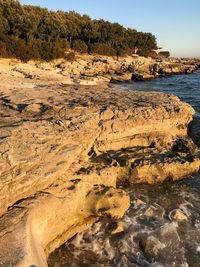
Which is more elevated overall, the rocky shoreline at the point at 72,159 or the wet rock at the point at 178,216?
the rocky shoreline at the point at 72,159

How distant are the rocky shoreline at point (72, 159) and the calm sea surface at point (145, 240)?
0.38m

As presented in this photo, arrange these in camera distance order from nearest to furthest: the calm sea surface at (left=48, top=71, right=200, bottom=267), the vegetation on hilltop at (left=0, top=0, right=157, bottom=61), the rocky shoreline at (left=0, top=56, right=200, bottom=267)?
the rocky shoreline at (left=0, top=56, right=200, bottom=267) < the calm sea surface at (left=48, top=71, right=200, bottom=267) < the vegetation on hilltop at (left=0, top=0, right=157, bottom=61)

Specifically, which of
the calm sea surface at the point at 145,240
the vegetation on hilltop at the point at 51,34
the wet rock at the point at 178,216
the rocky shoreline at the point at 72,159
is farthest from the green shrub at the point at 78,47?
the wet rock at the point at 178,216

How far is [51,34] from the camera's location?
117 feet

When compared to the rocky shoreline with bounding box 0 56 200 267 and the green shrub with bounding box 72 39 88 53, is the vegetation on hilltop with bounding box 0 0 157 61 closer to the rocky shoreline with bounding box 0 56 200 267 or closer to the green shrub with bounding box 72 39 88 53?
the green shrub with bounding box 72 39 88 53

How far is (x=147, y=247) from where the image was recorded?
13.5 feet

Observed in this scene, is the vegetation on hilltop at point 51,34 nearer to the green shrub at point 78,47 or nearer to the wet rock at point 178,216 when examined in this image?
the green shrub at point 78,47

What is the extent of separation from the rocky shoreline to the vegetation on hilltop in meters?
22.7

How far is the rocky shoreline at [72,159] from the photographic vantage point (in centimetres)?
335

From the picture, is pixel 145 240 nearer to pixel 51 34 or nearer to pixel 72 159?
pixel 72 159

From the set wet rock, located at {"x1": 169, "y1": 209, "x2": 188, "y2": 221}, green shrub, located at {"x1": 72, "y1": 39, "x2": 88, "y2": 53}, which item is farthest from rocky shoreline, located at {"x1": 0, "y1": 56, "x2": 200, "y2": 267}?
green shrub, located at {"x1": 72, "y1": 39, "x2": 88, "y2": 53}

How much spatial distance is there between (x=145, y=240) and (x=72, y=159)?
8.68 ft

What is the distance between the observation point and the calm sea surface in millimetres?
3857

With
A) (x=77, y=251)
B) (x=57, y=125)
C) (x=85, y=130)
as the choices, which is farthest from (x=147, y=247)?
(x=57, y=125)
